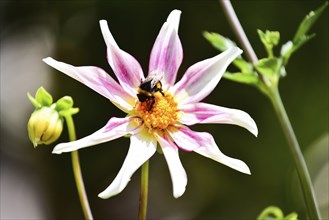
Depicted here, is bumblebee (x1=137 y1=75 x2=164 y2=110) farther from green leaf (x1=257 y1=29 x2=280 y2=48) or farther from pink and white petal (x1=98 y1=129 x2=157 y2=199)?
green leaf (x1=257 y1=29 x2=280 y2=48)

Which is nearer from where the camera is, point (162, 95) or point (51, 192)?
point (162, 95)

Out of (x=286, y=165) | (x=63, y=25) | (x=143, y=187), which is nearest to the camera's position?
(x=143, y=187)

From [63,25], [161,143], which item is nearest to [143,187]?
[161,143]

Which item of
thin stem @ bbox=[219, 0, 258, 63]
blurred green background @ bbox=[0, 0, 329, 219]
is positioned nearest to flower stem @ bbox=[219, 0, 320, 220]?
Answer: thin stem @ bbox=[219, 0, 258, 63]

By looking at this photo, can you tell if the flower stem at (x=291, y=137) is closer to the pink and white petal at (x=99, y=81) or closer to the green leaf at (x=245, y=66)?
the green leaf at (x=245, y=66)

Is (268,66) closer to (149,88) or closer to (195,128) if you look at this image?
(149,88)

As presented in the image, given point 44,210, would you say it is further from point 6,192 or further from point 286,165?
point 286,165

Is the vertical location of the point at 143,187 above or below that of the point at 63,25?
below
